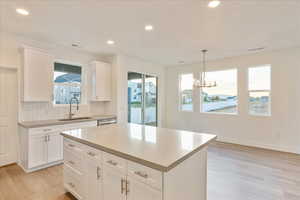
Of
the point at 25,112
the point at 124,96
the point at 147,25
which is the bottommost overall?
the point at 25,112

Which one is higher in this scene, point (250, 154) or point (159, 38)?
point (159, 38)

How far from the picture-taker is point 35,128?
2986 mm

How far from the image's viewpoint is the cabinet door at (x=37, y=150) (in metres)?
2.93

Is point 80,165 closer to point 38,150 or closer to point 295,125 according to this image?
point 38,150

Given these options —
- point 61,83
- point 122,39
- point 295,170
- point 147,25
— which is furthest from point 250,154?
point 61,83

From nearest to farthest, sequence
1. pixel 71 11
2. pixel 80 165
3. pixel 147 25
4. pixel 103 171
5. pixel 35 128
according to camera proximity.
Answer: pixel 103 171
pixel 80 165
pixel 71 11
pixel 147 25
pixel 35 128

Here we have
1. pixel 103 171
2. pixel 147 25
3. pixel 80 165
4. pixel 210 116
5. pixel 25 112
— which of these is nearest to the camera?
pixel 103 171

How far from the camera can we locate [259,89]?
4.51 m

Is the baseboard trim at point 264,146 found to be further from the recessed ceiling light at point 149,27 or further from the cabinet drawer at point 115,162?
the cabinet drawer at point 115,162

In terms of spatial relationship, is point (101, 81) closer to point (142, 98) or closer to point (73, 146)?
point (142, 98)

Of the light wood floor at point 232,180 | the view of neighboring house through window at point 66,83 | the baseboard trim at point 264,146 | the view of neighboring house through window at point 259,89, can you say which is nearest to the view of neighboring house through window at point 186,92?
the baseboard trim at point 264,146

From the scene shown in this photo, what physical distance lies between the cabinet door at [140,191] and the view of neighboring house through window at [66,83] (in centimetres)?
341

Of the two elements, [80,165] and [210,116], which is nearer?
[80,165]

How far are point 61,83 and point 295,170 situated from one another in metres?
5.55
